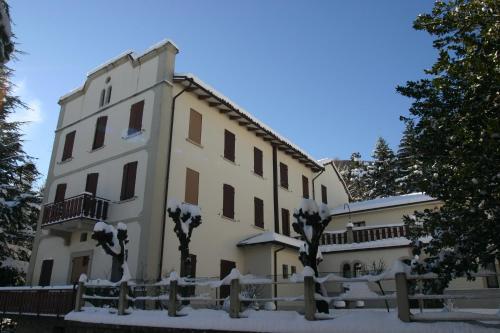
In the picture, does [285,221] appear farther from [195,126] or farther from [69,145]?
[69,145]

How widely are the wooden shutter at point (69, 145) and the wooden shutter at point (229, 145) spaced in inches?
306

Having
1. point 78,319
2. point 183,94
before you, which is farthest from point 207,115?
point 78,319

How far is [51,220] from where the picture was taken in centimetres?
1759

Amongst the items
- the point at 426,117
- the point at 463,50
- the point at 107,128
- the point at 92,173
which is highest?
the point at 107,128

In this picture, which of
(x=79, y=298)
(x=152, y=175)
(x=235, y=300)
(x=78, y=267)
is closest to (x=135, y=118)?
(x=152, y=175)

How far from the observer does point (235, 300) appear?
912 centimetres

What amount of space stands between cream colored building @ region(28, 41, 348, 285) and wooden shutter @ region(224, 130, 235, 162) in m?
0.08

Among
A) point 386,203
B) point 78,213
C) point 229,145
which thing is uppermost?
point 229,145

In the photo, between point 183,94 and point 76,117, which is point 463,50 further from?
point 76,117

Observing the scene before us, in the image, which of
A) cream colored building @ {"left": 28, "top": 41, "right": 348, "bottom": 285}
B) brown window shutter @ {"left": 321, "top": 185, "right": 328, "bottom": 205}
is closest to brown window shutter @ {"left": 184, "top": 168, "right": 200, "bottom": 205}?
cream colored building @ {"left": 28, "top": 41, "right": 348, "bottom": 285}

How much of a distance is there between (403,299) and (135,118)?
564 inches

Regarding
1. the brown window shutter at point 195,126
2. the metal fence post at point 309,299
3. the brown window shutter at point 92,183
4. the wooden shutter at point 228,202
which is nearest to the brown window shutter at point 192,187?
the brown window shutter at point 195,126

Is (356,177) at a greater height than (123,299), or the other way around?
(356,177)

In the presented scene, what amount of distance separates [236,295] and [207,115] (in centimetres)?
1214
